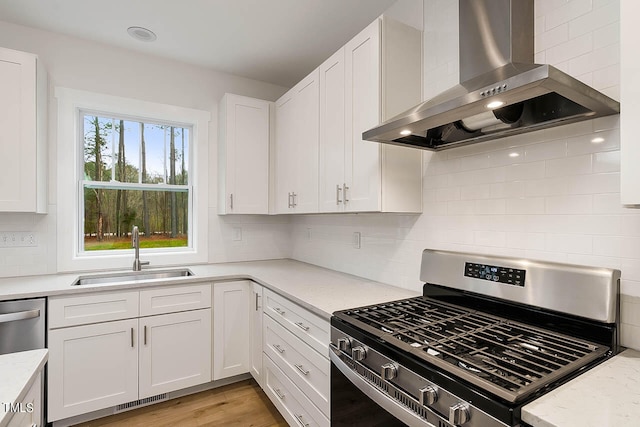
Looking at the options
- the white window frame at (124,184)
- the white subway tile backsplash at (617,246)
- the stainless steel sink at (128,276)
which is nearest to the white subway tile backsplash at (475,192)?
the white subway tile backsplash at (617,246)

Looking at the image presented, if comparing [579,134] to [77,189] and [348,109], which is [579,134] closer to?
[348,109]

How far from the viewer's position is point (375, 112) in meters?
1.80

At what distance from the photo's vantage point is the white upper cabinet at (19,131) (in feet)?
7.00

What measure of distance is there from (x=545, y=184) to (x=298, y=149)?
5.51 ft

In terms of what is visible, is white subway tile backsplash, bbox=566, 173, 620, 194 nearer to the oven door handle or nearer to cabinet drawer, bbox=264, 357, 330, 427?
the oven door handle

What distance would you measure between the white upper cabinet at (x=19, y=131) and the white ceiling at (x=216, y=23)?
40 centimetres

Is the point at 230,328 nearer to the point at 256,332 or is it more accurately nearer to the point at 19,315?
the point at 256,332

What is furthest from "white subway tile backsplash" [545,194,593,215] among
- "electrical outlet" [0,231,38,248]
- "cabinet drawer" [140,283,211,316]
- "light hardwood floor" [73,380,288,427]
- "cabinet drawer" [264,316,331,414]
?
"electrical outlet" [0,231,38,248]

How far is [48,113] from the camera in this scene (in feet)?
8.16

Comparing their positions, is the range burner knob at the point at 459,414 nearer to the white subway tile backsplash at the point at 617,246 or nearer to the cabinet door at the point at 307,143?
the white subway tile backsplash at the point at 617,246

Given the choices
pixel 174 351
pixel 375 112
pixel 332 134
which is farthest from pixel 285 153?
pixel 174 351

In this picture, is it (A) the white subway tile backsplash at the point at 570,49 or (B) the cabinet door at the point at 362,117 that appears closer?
(A) the white subway tile backsplash at the point at 570,49

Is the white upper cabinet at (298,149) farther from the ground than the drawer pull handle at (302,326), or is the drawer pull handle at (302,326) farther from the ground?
the white upper cabinet at (298,149)

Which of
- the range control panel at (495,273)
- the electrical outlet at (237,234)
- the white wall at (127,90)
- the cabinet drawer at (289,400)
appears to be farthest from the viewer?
the electrical outlet at (237,234)
